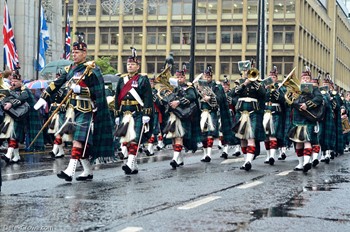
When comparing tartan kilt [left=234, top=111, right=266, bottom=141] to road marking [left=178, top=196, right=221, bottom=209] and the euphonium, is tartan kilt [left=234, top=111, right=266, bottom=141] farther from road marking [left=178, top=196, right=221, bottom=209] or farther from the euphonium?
road marking [left=178, top=196, right=221, bottom=209]

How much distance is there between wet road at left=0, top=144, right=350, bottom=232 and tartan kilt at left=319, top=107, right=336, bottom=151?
230 centimetres

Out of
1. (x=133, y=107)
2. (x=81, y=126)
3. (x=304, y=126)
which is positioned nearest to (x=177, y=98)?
(x=304, y=126)

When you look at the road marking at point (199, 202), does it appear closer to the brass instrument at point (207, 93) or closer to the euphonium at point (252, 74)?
the euphonium at point (252, 74)

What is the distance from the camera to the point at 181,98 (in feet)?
54.2

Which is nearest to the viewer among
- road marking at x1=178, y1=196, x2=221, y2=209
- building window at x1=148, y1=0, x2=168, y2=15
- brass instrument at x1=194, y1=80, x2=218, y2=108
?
road marking at x1=178, y1=196, x2=221, y2=209

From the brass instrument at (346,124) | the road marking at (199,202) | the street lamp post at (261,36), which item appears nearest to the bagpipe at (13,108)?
the road marking at (199,202)

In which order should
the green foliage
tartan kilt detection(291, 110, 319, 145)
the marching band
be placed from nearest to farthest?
1. the marching band
2. tartan kilt detection(291, 110, 319, 145)
3. the green foliage

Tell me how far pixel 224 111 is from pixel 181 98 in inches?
131

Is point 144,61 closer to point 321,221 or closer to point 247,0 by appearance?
point 247,0

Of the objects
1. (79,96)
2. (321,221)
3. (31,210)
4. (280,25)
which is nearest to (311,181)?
(79,96)

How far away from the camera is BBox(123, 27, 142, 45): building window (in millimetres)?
82662

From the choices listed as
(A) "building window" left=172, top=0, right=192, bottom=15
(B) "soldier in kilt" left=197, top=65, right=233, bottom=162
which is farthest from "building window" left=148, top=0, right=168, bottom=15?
(B) "soldier in kilt" left=197, top=65, right=233, bottom=162

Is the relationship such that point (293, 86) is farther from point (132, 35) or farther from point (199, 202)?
point (132, 35)

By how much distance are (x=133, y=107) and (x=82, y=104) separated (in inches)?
68.3
